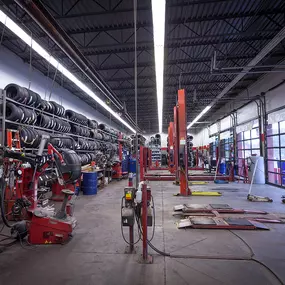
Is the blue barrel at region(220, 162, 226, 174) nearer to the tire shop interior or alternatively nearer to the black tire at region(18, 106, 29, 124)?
the tire shop interior

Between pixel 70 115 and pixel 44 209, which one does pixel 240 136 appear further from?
pixel 44 209

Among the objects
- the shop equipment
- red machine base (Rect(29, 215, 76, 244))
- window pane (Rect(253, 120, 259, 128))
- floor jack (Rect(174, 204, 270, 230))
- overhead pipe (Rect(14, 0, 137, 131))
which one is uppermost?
overhead pipe (Rect(14, 0, 137, 131))

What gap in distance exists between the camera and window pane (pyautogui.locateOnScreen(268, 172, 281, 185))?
28.3ft

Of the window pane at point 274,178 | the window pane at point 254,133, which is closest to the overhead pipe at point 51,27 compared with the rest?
the window pane at point 254,133

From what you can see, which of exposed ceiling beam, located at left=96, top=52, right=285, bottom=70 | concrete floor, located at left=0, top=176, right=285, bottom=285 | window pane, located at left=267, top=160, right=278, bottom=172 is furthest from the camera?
window pane, located at left=267, top=160, right=278, bottom=172

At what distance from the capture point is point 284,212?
4672 millimetres

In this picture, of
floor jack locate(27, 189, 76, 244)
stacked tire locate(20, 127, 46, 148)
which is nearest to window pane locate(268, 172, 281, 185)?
floor jack locate(27, 189, 76, 244)

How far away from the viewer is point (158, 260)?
8.33 ft

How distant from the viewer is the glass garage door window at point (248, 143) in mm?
10109

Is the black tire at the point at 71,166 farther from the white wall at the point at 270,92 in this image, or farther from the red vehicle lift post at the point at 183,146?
the white wall at the point at 270,92

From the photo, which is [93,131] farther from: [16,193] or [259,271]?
[259,271]

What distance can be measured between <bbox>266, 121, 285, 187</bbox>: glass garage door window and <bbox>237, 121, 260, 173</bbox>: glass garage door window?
0.84 metres

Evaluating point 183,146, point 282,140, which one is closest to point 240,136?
point 282,140

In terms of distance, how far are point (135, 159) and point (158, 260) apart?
390cm
